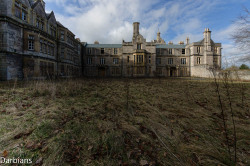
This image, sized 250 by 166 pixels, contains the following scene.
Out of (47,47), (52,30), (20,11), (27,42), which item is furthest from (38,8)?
(27,42)

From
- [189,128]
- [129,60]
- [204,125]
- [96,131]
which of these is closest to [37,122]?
[96,131]

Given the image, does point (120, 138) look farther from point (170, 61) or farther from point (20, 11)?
point (170, 61)

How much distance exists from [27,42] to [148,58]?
26.4 meters

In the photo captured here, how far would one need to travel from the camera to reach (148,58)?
99.9ft

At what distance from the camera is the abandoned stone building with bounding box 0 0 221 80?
11.9 metres

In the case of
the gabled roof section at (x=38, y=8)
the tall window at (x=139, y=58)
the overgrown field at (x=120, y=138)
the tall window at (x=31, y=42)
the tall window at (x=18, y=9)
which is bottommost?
the overgrown field at (x=120, y=138)

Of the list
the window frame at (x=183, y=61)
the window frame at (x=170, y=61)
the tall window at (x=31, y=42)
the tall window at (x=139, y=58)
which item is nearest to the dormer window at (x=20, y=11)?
the tall window at (x=31, y=42)

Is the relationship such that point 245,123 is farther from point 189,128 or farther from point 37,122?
point 37,122

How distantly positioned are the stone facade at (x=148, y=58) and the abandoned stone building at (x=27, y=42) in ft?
46.9

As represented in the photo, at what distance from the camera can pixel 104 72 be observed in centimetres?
3416

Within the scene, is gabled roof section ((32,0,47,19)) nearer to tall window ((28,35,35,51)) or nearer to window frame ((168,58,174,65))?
tall window ((28,35,35,51))

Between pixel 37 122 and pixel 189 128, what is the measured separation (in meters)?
4.25

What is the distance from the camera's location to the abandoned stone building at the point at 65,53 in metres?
11.9

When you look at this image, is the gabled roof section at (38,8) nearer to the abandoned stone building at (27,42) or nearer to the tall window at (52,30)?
the abandoned stone building at (27,42)
